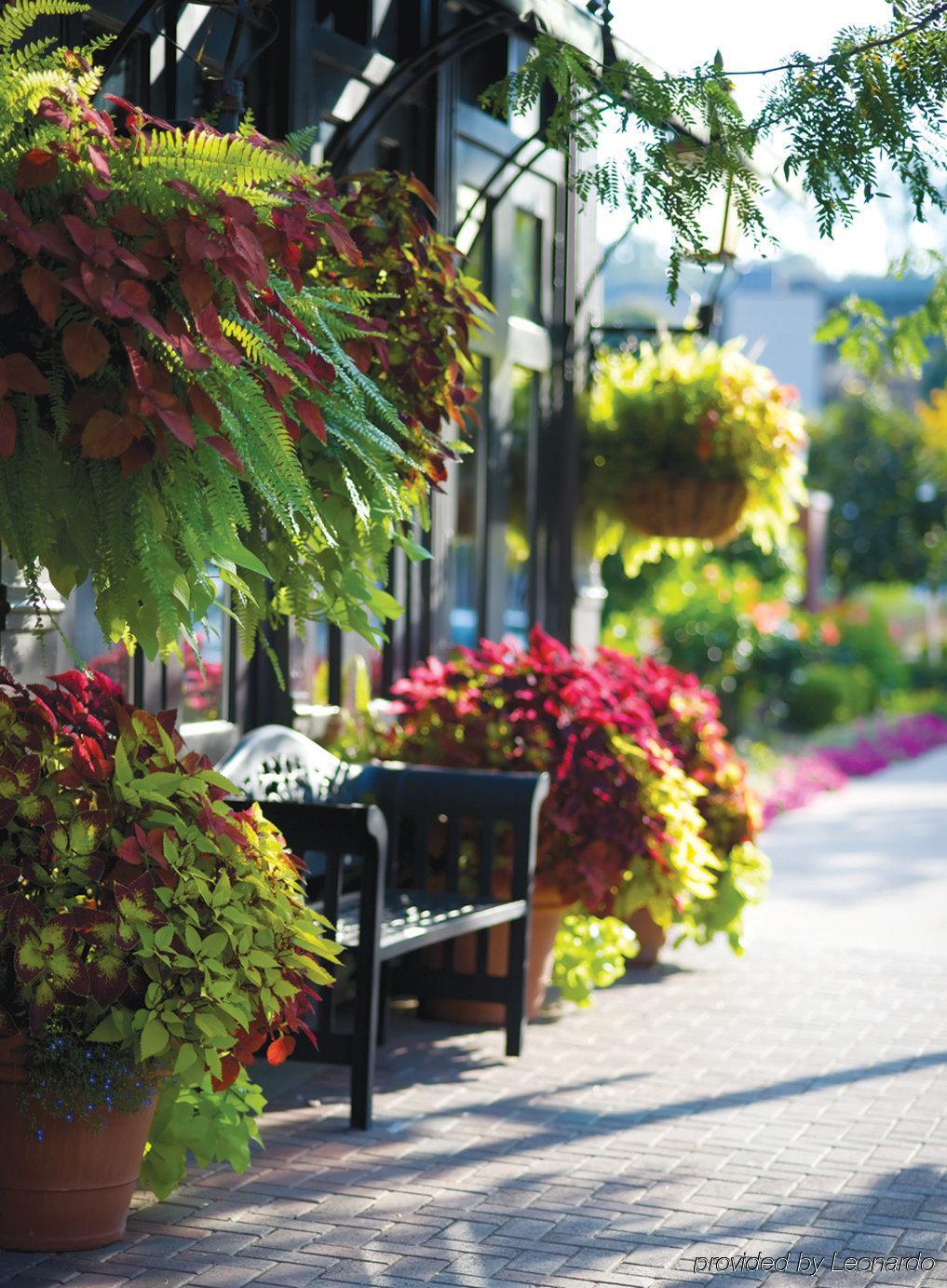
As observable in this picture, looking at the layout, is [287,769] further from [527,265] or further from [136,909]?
[527,265]

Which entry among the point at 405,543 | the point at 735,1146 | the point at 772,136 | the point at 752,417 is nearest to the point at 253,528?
the point at 405,543

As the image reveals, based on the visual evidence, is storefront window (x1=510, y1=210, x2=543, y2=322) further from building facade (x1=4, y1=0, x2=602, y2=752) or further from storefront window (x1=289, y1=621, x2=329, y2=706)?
storefront window (x1=289, y1=621, x2=329, y2=706)

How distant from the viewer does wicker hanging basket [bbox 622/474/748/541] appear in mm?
7750

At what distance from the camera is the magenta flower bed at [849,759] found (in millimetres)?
13638

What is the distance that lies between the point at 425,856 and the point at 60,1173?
2.28 metres

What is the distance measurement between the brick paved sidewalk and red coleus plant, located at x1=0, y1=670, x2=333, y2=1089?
0.52 meters

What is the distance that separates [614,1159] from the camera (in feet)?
15.3

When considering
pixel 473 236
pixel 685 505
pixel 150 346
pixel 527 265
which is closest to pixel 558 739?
pixel 685 505

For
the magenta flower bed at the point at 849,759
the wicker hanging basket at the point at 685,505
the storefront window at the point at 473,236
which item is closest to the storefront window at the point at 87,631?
the storefront window at the point at 473,236

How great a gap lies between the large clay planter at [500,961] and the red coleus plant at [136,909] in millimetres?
2248

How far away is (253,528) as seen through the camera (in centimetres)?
382

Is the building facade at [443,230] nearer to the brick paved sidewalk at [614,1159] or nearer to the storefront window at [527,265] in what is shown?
the storefront window at [527,265]

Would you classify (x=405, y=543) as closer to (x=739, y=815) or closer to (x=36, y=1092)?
(x=36, y=1092)

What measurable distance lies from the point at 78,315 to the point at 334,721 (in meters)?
3.70
